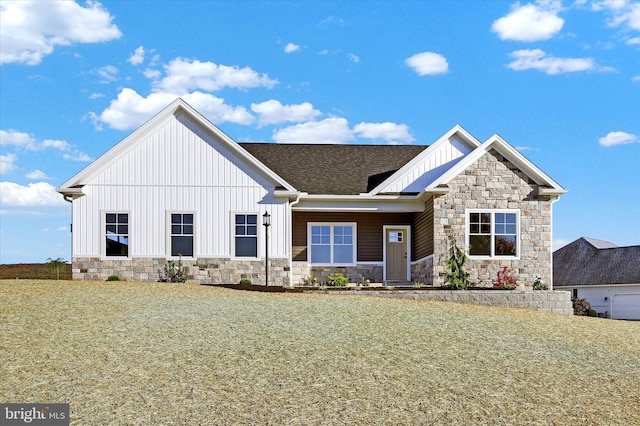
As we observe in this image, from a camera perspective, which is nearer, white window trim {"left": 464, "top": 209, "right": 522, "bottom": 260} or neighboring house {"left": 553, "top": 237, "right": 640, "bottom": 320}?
white window trim {"left": 464, "top": 209, "right": 522, "bottom": 260}

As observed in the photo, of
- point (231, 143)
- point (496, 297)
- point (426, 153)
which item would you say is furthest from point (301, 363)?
point (426, 153)

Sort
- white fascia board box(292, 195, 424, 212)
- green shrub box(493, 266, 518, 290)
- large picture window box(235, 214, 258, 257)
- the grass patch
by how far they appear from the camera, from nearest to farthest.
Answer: the grass patch < green shrub box(493, 266, 518, 290) < large picture window box(235, 214, 258, 257) < white fascia board box(292, 195, 424, 212)

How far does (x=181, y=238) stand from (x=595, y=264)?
26663mm

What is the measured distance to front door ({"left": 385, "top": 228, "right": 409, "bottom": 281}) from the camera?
27.9 meters

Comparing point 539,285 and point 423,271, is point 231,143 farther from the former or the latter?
point 539,285

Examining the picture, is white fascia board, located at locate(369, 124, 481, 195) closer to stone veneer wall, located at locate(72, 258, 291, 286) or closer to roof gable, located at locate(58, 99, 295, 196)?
roof gable, located at locate(58, 99, 295, 196)

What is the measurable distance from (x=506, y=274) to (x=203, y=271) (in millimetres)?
→ 9954

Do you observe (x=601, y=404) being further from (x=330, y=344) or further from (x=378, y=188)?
(x=378, y=188)

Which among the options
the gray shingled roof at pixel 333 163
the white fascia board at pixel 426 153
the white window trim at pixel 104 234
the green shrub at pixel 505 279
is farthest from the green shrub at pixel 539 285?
the white window trim at pixel 104 234

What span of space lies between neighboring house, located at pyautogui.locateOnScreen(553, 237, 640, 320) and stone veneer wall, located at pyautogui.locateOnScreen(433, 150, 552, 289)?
16.7 metres

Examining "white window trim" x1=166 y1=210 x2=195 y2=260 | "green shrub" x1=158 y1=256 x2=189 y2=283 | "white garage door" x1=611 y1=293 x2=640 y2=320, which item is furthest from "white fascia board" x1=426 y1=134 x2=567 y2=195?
"white garage door" x1=611 y1=293 x2=640 y2=320

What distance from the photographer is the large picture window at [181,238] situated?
24703 mm

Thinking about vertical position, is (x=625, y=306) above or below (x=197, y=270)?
below

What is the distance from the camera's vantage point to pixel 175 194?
24828mm
